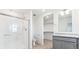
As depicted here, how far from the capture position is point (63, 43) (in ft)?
3.90

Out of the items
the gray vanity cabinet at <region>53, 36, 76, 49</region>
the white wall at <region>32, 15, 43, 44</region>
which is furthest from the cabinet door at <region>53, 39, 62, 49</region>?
the white wall at <region>32, 15, 43, 44</region>

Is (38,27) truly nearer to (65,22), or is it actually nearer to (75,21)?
(65,22)

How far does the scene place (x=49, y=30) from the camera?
1307 mm

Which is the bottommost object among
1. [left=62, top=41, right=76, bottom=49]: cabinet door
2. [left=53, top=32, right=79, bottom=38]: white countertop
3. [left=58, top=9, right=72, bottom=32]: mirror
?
[left=62, top=41, right=76, bottom=49]: cabinet door

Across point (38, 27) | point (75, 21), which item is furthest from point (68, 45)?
point (38, 27)

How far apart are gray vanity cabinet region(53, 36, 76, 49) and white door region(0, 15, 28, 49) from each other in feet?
1.36

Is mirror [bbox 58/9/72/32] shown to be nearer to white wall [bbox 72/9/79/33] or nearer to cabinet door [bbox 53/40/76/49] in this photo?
white wall [bbox 72/9/79/33]

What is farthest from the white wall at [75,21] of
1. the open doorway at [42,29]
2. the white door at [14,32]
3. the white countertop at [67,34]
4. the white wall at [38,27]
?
the white door at [14,32]

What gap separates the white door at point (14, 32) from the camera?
1.20m

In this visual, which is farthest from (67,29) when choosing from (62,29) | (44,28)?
(44,28)

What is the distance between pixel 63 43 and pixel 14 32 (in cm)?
72

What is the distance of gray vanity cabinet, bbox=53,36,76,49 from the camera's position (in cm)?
112
